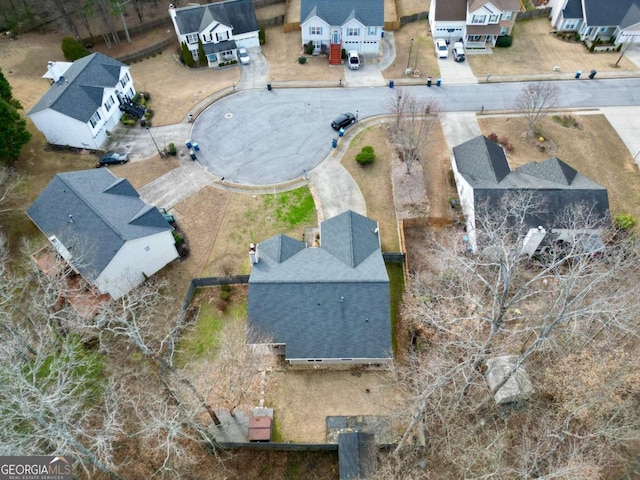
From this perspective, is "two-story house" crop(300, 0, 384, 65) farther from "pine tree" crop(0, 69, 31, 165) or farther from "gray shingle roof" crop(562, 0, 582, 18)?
"pine tree" crop(0, 69, 31, 165)

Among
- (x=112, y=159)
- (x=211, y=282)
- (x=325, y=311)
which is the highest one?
(x=112, y=159)

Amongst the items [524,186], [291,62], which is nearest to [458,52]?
[291,62]

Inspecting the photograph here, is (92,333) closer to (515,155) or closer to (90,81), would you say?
(90,81)

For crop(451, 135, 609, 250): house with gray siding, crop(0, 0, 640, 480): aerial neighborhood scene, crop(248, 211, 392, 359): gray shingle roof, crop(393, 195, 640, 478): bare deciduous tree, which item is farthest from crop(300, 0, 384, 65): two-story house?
A: crop(248, 211, 392, 359): gray shingle roof

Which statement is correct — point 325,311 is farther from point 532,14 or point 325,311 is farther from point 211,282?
point 532,14

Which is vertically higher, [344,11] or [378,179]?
[344,11]

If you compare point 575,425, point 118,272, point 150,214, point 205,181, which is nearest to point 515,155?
point 575,425

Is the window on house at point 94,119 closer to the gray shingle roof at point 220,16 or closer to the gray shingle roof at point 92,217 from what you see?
the gray shingle roof at point 92,217
